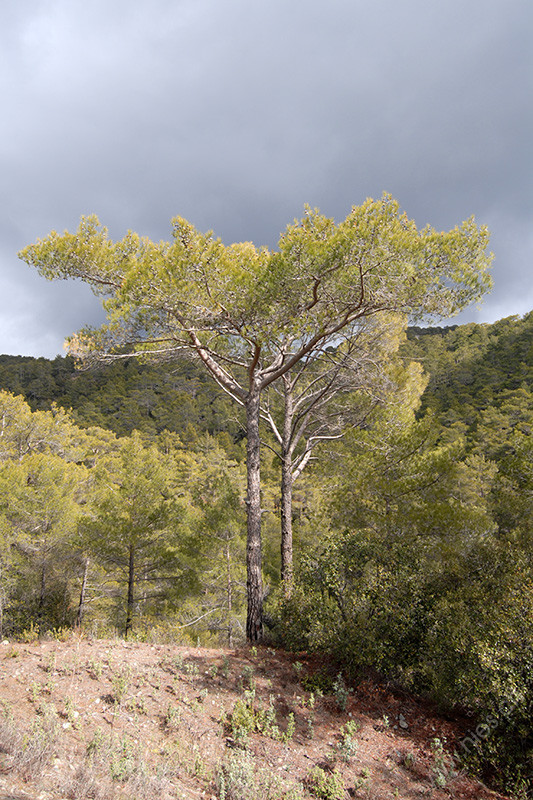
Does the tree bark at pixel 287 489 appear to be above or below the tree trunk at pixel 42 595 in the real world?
above

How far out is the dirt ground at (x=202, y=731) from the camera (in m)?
2.82

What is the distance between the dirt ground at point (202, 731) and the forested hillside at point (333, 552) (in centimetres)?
54

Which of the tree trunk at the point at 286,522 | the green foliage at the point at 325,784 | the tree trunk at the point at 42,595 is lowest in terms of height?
the tree trunk at the point at 42,595

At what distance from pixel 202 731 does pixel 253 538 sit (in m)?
3.07

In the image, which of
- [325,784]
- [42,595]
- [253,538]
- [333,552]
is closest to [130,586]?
[42,595]

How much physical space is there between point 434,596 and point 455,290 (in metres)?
4.94

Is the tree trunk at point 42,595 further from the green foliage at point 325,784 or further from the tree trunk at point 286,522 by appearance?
the green foliage at point 325,784

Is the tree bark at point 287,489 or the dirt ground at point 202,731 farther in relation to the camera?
the tree bark at point 287,489

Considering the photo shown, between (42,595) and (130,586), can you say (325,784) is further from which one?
(42,595)

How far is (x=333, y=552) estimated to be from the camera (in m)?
6.07

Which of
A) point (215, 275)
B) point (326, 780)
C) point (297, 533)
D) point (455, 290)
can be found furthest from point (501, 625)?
point (297, 533)

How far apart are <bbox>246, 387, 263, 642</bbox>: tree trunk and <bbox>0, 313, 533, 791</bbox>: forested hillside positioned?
1.26ft

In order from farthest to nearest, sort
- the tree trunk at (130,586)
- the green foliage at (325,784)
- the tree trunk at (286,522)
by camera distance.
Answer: the tree trunk at (130,586)
the tree trunk at (286,522)
the green foliage at (325,784)

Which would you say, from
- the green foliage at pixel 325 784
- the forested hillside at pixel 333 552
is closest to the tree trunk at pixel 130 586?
the forested hillside at pixel 333 552
